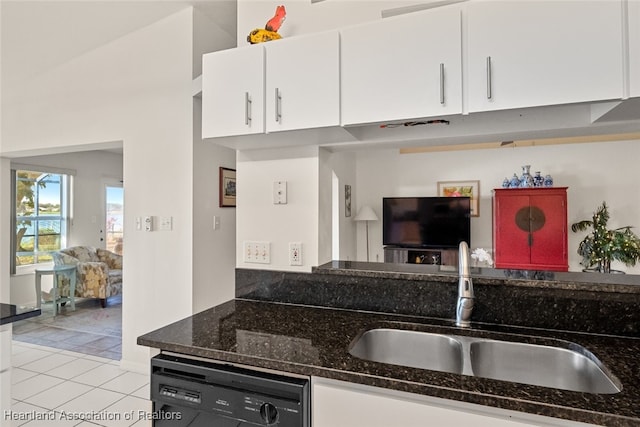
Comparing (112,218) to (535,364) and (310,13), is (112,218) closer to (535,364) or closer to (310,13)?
(310,13)

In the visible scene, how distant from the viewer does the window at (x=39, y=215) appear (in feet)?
16.0

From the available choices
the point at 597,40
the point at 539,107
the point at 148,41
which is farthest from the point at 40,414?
the point at 597,40

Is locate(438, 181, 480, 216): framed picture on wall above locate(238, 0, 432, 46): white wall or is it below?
below

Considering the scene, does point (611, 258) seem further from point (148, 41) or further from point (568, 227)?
point (148, 41)

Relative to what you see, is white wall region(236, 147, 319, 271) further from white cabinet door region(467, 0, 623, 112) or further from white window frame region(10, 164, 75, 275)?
white window frame region(10, 164, 75, 275)

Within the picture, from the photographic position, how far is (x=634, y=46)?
106 centimetres

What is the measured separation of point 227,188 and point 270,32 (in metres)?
1.86

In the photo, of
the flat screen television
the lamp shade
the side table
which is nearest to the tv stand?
the flat screen television

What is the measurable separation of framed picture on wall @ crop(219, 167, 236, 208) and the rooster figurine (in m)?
1.72

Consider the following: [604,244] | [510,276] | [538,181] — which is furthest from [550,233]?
[510,276]

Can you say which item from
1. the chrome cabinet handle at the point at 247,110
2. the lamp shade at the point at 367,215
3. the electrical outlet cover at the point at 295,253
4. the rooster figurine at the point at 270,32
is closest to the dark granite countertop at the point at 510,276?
the electrical outlet cover at the point at 295,253

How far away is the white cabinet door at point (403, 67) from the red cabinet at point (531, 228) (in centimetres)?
352

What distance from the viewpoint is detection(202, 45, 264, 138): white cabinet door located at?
150 centimetres

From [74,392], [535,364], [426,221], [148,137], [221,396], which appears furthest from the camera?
[426,221]
